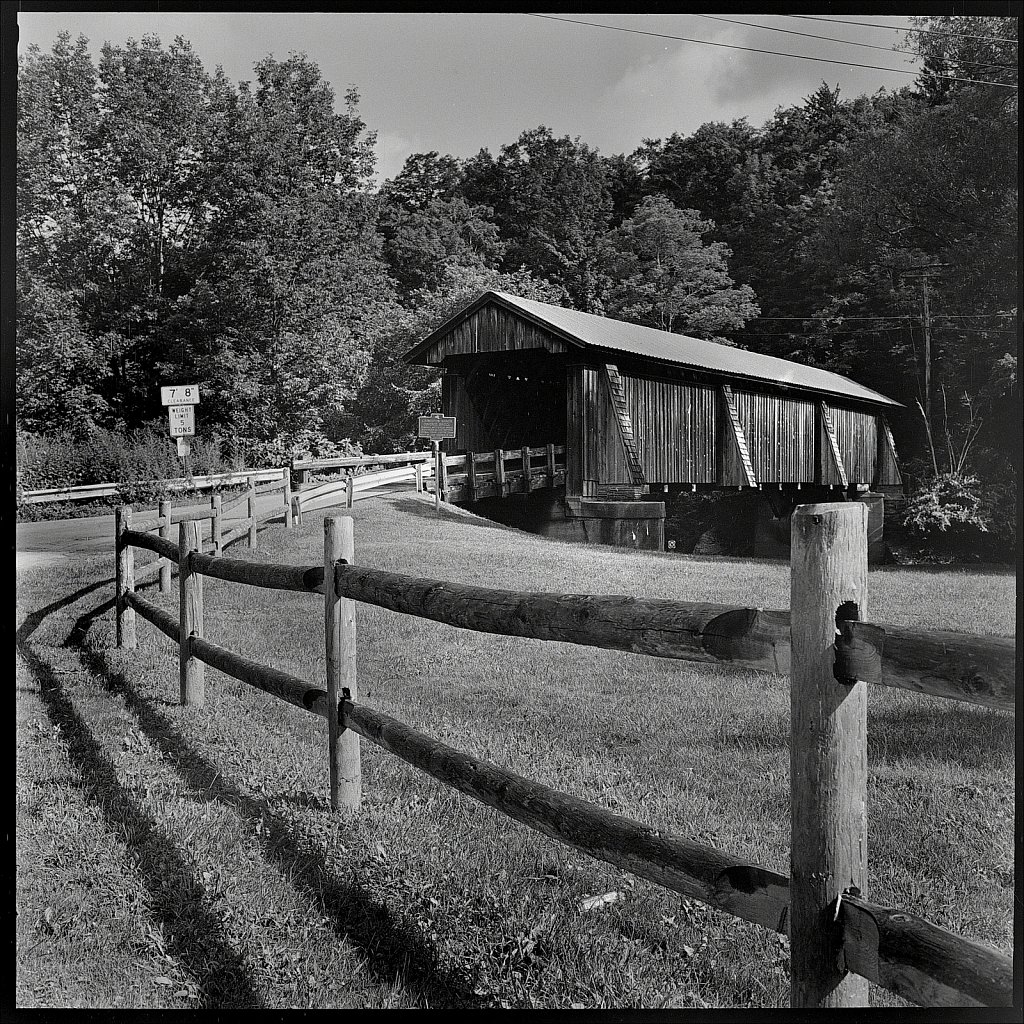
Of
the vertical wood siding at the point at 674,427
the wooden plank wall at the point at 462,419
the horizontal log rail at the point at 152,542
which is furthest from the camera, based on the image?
the vertical wood siding at the point at 674,427

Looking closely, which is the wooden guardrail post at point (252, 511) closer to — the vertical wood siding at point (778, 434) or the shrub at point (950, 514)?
the shrub at point (950, 514)

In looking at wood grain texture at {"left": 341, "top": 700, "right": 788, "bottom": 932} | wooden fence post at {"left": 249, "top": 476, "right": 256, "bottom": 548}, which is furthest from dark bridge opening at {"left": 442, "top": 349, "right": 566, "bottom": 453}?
wood grain texture at {"left": 341, "top": 700, "right": 788, "bottom": 932}

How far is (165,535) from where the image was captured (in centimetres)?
548

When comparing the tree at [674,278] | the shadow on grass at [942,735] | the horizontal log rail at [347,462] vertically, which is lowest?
the shadow on grass at [942,735]

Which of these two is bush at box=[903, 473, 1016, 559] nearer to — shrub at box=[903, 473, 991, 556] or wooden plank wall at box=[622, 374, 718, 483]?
shrub at box=[903, 473, 991, 556]

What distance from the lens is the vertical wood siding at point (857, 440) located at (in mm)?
5844

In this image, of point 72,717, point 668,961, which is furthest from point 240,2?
point 72,717

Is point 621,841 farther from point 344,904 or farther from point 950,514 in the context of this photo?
point 950,514

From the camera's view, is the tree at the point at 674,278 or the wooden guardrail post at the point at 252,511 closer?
the wooden guardrail post at the point at 252,511

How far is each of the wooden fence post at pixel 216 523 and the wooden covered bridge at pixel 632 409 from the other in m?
1.54

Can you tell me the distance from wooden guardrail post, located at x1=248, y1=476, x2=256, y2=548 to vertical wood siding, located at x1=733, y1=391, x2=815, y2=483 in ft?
14.3

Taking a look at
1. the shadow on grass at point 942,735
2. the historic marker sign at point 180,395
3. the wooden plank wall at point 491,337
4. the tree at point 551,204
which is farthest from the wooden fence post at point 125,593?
the shadow on grass at point 942,735

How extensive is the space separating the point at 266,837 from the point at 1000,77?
412 centimetres

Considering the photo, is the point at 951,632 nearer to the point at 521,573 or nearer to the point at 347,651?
the point at 347,651
